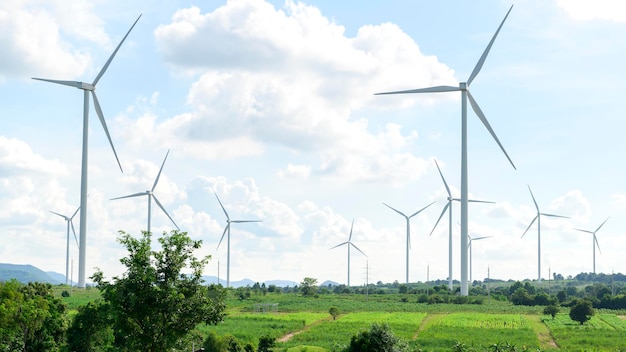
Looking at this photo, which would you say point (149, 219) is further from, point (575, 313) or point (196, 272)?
point (196, 272)

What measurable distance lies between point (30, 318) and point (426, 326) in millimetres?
52905

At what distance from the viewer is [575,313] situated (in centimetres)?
9900

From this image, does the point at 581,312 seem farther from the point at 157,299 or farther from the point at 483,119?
the point at 157,299

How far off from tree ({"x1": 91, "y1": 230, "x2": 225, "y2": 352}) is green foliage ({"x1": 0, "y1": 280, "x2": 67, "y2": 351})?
51.7 feet

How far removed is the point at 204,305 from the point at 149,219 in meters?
106

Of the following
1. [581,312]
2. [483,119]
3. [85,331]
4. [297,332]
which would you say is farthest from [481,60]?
[85,331]

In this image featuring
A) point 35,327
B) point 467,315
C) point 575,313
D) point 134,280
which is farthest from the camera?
point 467,315

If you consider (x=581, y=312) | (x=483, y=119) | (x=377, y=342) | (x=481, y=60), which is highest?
(x=481, y=60)

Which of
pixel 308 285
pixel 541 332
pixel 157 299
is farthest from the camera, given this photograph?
pixel 308 285

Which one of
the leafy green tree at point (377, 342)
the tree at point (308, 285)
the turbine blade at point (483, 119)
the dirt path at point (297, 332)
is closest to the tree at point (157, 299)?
the leafy green tree at point (377, 342)

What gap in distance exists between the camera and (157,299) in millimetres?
36156

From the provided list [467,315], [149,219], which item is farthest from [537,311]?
[149,219]

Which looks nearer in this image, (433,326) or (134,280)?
(134,280)

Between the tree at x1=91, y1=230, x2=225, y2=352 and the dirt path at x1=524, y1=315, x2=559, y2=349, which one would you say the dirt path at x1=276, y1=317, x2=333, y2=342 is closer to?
the dirt path at x1=524, y1=315, x2=559, y2=349
